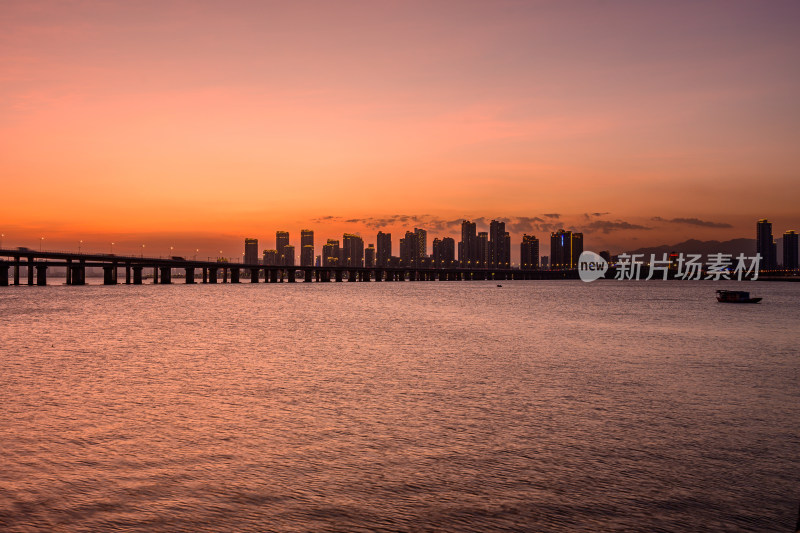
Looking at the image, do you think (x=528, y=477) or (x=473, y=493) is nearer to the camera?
(x=473, y=493)

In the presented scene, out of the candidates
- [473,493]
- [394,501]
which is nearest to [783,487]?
[473,493]

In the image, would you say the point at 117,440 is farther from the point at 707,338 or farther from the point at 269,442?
the point at 707,338

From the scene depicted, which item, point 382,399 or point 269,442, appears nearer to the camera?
point 269,442

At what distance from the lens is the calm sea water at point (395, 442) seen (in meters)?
8.42

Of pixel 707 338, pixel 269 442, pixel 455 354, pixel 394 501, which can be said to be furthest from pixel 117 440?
pixel 707 338

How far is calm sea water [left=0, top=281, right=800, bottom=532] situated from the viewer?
8.42 m

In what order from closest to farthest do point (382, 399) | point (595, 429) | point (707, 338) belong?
point (595, 429)
point (382, 399)
point (707, 338)

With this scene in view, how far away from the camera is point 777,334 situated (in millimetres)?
43469

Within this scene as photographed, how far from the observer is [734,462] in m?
10.9

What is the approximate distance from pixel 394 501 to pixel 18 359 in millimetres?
22338

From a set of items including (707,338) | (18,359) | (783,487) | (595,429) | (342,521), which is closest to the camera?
(342,521)

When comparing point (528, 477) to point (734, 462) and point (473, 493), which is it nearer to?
point (473, 493)

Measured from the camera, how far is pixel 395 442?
1242 cm

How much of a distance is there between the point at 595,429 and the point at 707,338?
2895 centimetres
